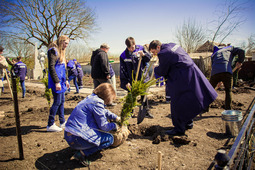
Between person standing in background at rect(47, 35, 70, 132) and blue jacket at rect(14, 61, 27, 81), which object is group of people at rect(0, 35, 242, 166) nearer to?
person standing in background at rect(47, 35, 70, 132)

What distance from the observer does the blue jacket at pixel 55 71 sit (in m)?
3.51

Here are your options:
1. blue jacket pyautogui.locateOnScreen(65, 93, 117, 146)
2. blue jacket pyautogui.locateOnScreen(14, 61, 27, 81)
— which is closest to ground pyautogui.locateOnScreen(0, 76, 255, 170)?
blue jacket pyautogui.locateOnScreen(65, 93, 117, 146)

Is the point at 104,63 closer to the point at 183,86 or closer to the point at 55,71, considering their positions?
the point at 55,71

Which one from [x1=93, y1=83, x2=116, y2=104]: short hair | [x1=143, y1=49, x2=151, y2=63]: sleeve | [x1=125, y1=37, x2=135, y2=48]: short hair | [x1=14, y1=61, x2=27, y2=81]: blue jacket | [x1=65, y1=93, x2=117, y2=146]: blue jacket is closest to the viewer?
[x1=65, y1=93, x2=117, y2=146]: blue jacket

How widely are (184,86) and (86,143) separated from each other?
1.97 meters

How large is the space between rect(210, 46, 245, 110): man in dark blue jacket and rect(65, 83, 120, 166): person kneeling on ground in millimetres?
3384

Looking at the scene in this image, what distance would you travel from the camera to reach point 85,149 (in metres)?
2.61

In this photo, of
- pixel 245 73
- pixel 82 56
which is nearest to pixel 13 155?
pixel 245 73

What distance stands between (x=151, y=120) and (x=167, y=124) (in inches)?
18.2

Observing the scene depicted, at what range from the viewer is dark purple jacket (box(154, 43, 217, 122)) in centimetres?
315

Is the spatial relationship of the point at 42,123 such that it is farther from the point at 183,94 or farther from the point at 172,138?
the point at 183,94

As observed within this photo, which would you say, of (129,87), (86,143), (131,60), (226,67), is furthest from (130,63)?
(86,143)

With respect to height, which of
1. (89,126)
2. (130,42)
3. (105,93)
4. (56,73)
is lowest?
(89,126)

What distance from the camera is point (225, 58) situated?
4.60 meters
